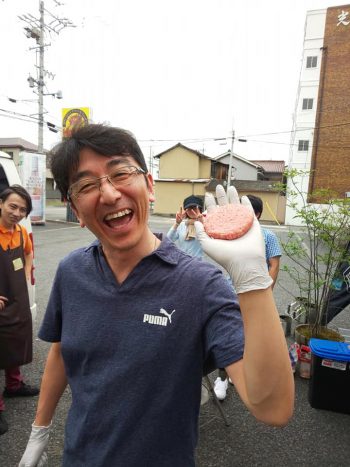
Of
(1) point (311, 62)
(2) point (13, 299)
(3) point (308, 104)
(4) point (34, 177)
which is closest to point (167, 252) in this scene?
(2) point (13, 299)

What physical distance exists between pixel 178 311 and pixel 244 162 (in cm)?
3921

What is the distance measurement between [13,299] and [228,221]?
2602mm

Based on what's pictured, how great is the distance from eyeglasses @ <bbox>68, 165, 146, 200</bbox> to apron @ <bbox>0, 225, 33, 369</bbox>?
2.10 meters

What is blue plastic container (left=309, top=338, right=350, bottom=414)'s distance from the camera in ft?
9.29

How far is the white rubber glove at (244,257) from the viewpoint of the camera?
85cm

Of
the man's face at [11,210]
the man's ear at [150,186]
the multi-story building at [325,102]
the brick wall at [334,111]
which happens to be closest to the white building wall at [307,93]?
the multi-story building at [325,102]

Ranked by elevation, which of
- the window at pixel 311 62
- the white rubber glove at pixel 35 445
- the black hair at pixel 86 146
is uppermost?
the window at pixel 311 62

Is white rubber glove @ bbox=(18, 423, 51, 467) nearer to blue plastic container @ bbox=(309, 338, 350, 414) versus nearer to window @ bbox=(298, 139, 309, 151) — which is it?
blue plastic container @ bbox=(309, 338, 350, 414)

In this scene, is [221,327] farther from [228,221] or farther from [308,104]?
[308,104]

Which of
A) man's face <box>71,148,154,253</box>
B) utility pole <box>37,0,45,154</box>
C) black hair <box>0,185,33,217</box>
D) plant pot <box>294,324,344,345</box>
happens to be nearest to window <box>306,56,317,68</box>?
utility pole <box>37,0,45,154</box>

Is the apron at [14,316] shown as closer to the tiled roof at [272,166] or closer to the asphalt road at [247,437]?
the asphalt road at [247,437]

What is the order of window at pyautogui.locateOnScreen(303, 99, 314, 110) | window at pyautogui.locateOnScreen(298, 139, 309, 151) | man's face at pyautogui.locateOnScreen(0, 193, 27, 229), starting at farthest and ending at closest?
window at pyautogui.locateOnScreen(298, 139, 309, 151)
window at pyautogui.locateOnScreen(303, 99, 314, 110)
man's face at pyautogui.locateOnScreen(0, 193, 27, 229)

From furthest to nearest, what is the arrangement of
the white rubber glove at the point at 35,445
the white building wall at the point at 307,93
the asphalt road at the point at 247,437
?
the white building wall at the point at 307,93, the asphalt road at the point at 247,437, the white rubber glove at the point at 35,445

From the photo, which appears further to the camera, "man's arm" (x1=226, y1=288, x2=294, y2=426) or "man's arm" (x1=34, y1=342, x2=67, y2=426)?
"man's arm" (x1=34, y1=342, x2=67, y2=426)
